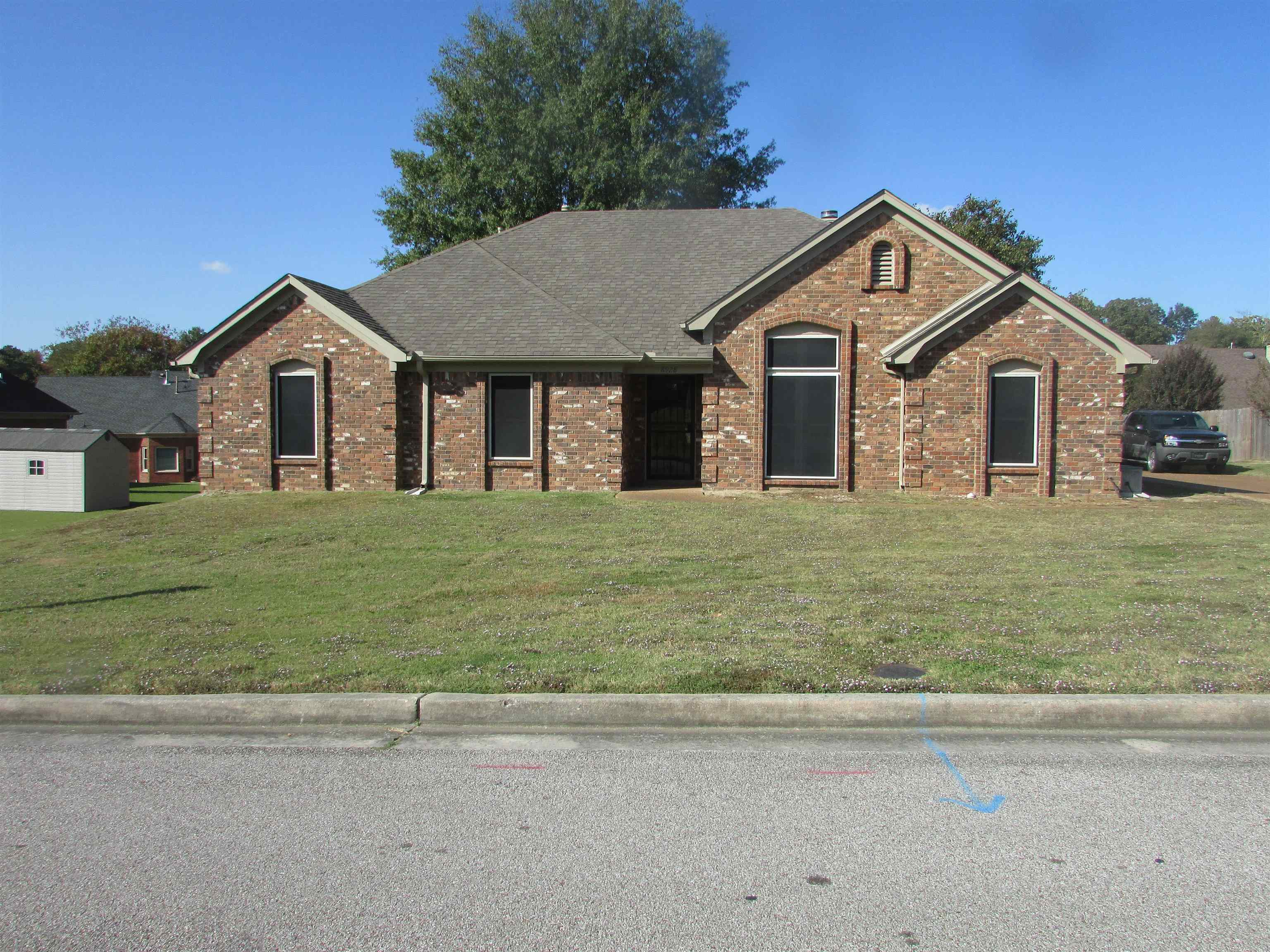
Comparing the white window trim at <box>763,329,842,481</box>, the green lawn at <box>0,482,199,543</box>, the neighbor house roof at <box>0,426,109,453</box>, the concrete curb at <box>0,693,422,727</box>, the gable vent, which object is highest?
the gable vent

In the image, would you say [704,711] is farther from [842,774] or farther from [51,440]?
[51,440]

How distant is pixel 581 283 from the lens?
68.1 feet

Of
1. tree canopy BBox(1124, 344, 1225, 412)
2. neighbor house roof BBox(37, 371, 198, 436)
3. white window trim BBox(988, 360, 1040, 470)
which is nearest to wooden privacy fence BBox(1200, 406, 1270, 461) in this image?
tree canopy BBox(1124, 344, 1225, 412)

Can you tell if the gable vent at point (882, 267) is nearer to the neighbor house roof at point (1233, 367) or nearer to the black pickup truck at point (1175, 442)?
the black pickup truck at point (1175, 442)

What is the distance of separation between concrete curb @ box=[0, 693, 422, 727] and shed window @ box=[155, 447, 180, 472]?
4100 cm

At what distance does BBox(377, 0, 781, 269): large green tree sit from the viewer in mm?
34281

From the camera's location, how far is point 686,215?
2350 cm

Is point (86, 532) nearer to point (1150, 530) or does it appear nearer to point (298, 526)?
point (298, 526)

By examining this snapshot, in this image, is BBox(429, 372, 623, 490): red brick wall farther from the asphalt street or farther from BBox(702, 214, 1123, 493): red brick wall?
the asphalt street

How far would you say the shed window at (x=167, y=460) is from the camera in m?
43.2

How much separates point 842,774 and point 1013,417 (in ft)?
45.0

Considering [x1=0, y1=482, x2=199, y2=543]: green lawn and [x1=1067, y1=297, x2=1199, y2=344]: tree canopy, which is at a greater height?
[x1=1067, y1=297, x2=1199, y2=344]: tree canopy

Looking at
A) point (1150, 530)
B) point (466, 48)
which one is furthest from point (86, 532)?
point (466, 48)

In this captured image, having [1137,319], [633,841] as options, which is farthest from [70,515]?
[1137,319]
